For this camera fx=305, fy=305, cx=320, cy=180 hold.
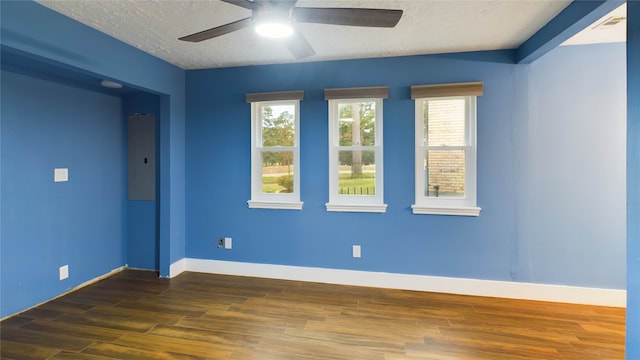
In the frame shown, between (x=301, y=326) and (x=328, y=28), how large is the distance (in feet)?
8.01

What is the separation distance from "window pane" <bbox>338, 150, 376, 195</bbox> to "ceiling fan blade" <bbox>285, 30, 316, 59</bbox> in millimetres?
1309

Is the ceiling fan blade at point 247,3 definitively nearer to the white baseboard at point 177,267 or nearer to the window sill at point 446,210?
the window sill at point 446,210

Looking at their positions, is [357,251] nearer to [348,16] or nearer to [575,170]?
[575,170]

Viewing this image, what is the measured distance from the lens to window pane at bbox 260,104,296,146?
11.5 feet

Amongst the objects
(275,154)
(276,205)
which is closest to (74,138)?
(275,154)

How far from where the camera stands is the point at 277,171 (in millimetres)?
3547

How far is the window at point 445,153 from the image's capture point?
3.08 m

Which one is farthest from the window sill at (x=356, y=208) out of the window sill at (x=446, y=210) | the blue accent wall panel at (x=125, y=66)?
the blue accent wall panel at (x=125, y=66)

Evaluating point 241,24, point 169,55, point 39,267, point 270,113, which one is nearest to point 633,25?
point 241,24

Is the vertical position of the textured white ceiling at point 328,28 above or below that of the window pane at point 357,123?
above

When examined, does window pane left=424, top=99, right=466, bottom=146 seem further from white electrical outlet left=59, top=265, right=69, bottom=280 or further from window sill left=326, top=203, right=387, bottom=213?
white electrical outlet left=59, top=265, right=69, bottom=280

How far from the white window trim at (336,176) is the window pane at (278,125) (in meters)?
0.47

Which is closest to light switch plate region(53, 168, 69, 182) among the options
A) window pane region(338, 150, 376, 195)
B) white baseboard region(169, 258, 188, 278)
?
white baseboard region(169, 258, 188, 278)

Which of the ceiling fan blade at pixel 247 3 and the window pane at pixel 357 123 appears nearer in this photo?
the ceiling fan blade at pixel 247 3
